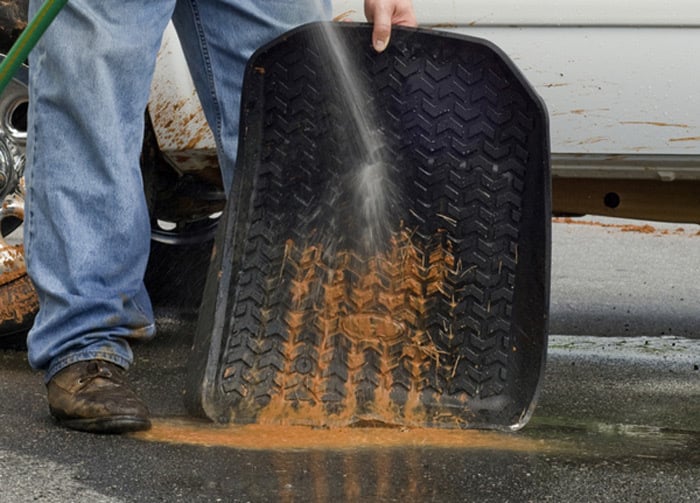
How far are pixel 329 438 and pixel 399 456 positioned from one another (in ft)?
0.59

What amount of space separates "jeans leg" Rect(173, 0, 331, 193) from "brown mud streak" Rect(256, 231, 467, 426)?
329 millimetres

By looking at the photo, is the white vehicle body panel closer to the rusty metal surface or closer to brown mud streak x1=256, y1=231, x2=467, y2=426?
the rusty metal surface

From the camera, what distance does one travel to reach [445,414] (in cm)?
271

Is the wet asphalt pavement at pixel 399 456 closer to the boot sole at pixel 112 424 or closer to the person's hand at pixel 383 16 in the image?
the boot sole at pixel 112 424

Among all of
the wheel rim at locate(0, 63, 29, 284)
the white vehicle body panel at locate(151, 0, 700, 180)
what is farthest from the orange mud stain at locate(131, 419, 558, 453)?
the wheel rim at locate(0, 63, 29, 284)

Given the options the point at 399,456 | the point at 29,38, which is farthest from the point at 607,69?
the point at 29,38

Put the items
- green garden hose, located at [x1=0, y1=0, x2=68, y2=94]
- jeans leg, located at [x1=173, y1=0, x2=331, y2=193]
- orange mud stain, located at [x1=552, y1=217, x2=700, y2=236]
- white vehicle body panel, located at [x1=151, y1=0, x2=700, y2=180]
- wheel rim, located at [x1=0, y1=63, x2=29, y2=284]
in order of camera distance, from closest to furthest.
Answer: green garden hose, located at [x1=0, y1=0, x2=68, y2=94] → jeans leg, located at [x1=173, y1=0, x2=331, y2=193] → white vehicle body panel, located at [x1=151, y1=0, x2=700, y2=180] → wheel rim, located at [x1=0, y1=63, x2=29, y2=284] → orange mud stain, located at [x1=552, y1=217, x2=700, y2=236]

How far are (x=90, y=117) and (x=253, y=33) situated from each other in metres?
0.50

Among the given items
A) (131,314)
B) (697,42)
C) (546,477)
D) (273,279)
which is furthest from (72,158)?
(697,42)

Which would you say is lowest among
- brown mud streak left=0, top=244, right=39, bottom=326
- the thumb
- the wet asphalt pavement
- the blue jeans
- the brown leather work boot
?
the wet asphalt pavement

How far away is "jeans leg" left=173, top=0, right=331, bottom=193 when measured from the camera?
2881mm

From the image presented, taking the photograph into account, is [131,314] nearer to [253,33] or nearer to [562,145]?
[253,33]

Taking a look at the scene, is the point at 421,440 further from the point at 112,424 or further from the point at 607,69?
the point at 607,69

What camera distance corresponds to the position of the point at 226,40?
9.52ft
